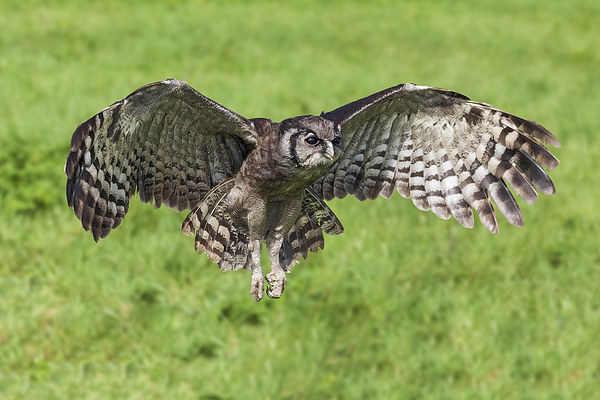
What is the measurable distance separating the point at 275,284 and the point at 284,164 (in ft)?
1.67

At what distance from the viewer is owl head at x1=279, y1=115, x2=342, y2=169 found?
10.1ft

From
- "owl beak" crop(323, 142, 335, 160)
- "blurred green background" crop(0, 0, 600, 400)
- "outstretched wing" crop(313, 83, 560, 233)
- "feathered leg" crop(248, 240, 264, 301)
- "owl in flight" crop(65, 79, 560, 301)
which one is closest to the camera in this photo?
"owl beak" crop(323, 142, 335, 160)

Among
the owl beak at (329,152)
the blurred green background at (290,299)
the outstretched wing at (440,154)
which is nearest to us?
the owl beak at (329,152)

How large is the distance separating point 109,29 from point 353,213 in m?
6.62

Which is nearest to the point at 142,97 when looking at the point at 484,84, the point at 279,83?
the point at 279,83

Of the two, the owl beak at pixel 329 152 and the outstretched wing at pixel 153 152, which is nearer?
the owl beak at pixel 329 152

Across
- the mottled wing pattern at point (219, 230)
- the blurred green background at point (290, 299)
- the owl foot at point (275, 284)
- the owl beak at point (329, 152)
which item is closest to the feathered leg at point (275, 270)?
the owl foot at point (275, 284)

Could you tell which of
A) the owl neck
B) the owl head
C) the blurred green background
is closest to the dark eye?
the owl head

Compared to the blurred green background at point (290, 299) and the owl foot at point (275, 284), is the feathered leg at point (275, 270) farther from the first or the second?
the blurred green background at point (290, 299)

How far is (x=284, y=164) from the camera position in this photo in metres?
3.27

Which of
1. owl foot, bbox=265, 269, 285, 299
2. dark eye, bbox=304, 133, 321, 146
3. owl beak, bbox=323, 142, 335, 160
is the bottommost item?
owl foot, bbox=265, 269, 285, 299

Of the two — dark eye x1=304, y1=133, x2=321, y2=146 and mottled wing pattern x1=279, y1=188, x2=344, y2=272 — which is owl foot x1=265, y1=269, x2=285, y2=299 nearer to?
mottled wing pattern x1=279, y1=188, x2=344, y2=272

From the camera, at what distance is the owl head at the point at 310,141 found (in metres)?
3.09

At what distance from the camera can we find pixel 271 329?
324 inches
